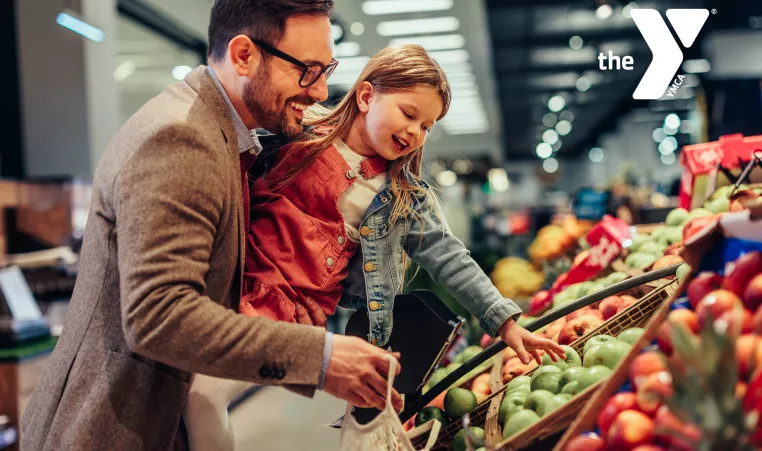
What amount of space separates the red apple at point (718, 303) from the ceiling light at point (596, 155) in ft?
116

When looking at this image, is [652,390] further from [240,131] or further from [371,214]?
[240,131]

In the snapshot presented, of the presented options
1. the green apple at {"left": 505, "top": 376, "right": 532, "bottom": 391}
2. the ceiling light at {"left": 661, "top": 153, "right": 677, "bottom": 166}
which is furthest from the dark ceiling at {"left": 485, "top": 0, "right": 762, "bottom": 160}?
the ceiling light at {"left": 661, "top": 153, "right": 677, "bottom": 166}

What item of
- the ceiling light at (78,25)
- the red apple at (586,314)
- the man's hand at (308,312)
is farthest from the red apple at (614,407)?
the ceiling light at (78,25)

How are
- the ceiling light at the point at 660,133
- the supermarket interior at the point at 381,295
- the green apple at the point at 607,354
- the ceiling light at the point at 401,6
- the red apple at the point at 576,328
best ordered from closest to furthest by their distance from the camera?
the supermarket interior at the point at 381,295 → the green apple at the point at 607,354 → the red apple at the point at 576,328 → the ceiling light at the point at 401,6 → the ceiling light at the point at 660,133

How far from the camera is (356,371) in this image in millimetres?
1250

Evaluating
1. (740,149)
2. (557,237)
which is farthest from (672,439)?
(557,237)

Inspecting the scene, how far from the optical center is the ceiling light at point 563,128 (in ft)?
78.9

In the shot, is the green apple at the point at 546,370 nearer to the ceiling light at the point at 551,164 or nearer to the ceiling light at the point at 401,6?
the ceiling light at the point at 401,6

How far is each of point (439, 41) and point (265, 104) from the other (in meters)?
9.99

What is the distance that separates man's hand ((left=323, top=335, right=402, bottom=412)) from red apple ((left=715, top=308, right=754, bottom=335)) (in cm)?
61

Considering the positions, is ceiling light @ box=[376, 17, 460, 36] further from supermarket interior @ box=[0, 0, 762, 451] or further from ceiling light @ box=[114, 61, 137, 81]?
supermarket interior @ box=[0, 0, 762, 451]

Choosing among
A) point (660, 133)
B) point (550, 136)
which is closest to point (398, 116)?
point (660, 133)

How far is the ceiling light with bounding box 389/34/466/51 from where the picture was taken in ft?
35.1

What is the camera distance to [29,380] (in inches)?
153
